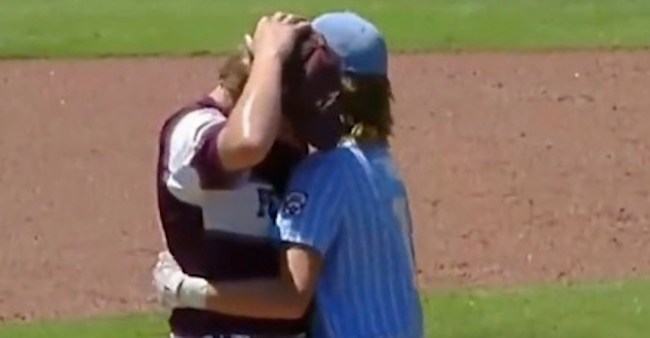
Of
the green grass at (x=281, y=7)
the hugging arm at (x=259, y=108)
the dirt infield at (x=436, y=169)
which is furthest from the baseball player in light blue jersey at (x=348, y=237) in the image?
the green grass at (x=281, y=7)

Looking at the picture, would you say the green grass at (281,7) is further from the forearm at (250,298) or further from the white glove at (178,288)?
the forearm at (250,298)

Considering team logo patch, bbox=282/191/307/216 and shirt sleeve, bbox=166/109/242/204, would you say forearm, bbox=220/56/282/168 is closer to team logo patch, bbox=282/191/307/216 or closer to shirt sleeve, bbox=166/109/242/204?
shirt sleeve, bbox=166/109/242/204

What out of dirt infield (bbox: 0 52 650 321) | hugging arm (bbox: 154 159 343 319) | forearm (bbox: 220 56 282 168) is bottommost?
dirt infield (bbox: 0 52 650 321)

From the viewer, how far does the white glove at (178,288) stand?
3836 mm

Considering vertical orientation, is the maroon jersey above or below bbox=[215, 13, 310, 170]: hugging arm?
below

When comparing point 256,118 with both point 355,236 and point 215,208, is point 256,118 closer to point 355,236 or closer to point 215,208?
point 215,208

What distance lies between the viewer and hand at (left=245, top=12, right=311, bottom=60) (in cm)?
369

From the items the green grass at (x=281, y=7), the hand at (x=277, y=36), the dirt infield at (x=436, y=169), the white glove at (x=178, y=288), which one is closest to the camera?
the hand at (x=277, y=36)

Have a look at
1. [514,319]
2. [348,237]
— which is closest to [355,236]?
[348,237]

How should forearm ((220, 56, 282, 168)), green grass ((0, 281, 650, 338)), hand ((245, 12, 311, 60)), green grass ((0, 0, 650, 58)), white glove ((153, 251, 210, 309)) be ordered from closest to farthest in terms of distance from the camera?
forearm ((220, 56, 282, 168))
hand ((245, 12, 311, 60))
white glove ((153, 251, 210, 309))
green grass ((0, 281, 650, 338))
green grass ((0, 0, 650, 58))

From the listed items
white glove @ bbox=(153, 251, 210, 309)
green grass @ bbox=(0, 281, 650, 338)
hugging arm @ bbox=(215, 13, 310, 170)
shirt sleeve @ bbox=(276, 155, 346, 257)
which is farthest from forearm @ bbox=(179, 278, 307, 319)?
green grass @ bbox=(0, 281, 650, 338)

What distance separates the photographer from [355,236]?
3855 millimetres

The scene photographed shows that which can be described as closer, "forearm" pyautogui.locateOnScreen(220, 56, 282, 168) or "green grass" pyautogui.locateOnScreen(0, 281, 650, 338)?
"forearm" pyautogui.locateOnScreen(220, 56, 282, 168)

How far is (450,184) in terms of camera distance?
13.7 meters
